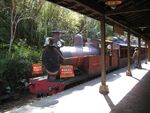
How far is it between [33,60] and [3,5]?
422cm

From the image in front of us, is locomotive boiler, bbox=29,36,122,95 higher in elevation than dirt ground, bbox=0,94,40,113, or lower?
higher

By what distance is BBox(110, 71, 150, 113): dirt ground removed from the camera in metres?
7.83

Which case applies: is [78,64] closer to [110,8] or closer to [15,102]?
[15,102]

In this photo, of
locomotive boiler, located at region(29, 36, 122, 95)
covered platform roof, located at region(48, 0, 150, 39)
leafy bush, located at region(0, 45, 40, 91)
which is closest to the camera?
covered platform roof, located at region(48, 0, 150, 39)

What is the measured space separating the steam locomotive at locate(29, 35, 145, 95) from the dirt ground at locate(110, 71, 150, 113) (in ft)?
8.67

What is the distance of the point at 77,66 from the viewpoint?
46.0ft

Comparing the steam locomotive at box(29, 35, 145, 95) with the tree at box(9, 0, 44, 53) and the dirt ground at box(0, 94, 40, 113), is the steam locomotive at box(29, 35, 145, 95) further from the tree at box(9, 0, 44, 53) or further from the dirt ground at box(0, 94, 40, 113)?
the tree at box(9, 0, 44, 53)

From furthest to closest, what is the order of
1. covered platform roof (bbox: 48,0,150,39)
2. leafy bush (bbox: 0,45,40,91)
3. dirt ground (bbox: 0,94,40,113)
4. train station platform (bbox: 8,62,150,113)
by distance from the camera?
leafy bush (bbox: 0,45,40,91) → dirt ground (bbox: 0,94,40,113) → covered platform roof (bbox: 48,0,150,39) → train station platform (bbox: 8,62,150,113)

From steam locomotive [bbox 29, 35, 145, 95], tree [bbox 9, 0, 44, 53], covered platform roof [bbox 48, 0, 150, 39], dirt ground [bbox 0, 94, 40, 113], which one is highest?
tree [bbox 9, 0, 44, 53]

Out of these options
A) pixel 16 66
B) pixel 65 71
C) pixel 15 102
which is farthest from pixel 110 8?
pixel 16 66

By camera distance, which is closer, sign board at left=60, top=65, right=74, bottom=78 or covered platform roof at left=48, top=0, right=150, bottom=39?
covered platform roof at left=48, top=0, right=150, bottom=39

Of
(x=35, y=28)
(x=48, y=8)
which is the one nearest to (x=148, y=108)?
(x=35, y=28)

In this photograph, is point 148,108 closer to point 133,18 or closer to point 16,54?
point 133,18

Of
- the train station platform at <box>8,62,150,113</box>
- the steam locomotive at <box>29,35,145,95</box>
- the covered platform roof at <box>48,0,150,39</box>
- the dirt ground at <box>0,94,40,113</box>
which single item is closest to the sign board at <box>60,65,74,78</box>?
the steam locomotive at <box>29,35,145,95</box>
